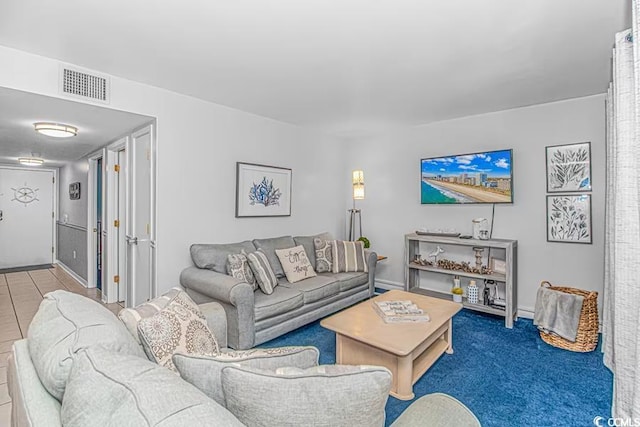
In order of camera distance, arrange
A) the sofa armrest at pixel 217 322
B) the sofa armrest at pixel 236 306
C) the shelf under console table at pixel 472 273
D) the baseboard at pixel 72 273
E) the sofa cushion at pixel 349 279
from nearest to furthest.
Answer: the sofa armrest at pixel 217 322
the sofa armrest at pixel 236 306
the shelf under console table at pixel 472 273
the sofa cushion at pixel 349 279
the baseboard at pixel 72 273

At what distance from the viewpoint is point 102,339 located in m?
1.05

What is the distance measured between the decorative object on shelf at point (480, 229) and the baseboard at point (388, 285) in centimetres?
133

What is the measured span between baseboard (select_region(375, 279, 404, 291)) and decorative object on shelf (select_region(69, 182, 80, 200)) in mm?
5257

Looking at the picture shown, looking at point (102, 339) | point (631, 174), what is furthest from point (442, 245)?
point (102, 339)

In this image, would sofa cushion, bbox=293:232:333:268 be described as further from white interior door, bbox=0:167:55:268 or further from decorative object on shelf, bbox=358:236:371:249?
white interior door, bbox=0:167:55:268

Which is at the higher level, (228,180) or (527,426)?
(228,180)

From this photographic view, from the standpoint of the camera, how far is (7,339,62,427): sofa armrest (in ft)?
2.89

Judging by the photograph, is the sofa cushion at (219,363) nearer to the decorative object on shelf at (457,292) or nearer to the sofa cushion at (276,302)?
the sofa cushion at (276,302)

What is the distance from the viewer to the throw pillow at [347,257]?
3.97m

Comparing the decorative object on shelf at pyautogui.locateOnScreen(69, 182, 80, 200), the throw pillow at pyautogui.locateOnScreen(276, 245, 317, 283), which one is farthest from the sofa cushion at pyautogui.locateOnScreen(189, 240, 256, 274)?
the decorative object on shelf at pyautogui.locateOnScreen(69, 182, 80, 200)

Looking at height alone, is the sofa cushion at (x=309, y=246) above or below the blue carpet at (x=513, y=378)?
above

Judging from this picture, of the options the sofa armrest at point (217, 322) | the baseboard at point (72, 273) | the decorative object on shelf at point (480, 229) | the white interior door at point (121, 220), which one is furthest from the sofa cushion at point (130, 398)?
the baseboard at point (72, 273)

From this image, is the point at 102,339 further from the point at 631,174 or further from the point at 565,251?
the point at 565,251

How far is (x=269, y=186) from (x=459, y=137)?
2.49 meters
